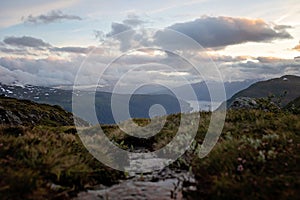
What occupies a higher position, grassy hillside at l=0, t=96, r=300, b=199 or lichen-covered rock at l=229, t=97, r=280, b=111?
lichen-covered rock at l=229, t=97, r=280, b=111

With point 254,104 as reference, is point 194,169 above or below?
below

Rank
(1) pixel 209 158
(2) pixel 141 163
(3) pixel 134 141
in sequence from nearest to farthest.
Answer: (1) pixel 209 158
(2) pixel 141 163
(3) pixel 134 141

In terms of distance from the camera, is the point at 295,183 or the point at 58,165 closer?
the point at 295,183

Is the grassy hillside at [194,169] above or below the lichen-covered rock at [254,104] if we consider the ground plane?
below

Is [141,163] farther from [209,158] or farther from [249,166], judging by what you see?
[249,166]

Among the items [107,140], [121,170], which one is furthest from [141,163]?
[107,140]

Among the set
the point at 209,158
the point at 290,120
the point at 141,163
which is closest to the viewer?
the point at 209,158

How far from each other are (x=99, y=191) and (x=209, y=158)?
3169 millimetres

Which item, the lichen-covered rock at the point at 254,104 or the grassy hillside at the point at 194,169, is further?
the lichen-covered rock at the point at 254,104

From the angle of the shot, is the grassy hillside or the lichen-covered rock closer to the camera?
the grassy hillside

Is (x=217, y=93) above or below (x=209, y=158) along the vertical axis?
above

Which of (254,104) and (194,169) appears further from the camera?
(254,104)

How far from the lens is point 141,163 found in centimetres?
1170

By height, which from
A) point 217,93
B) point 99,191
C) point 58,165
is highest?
point 217,93
